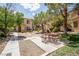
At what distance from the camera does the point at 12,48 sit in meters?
3.26

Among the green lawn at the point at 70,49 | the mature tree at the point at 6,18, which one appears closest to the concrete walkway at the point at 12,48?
the mature tree at the point at 6,18

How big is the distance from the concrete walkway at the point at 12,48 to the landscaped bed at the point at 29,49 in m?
0.07

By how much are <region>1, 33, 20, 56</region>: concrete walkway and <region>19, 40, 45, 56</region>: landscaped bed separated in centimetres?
7

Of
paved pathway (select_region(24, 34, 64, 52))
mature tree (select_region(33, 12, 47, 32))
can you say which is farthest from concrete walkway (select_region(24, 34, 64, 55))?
mature tree (select_region(33, 12, 47, 32))

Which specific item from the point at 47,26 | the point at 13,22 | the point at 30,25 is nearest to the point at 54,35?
the point at 47,26

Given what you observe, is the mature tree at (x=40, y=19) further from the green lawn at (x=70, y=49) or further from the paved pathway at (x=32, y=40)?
the green lawn at (x=70, y=49)

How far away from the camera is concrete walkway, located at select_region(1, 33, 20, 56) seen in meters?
3.20

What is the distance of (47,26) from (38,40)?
0.26 metres

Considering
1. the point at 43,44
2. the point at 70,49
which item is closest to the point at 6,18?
the point at 43,44

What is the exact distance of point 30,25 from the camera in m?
3.28

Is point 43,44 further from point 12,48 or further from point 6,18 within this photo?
point 6,18

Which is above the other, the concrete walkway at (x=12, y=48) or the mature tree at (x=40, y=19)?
the mature tree at (x=40, y=19)

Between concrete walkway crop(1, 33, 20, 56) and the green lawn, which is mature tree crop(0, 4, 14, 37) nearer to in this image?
concrete walkway crop(1, 33, 20, 56)

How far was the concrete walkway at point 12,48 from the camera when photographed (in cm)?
320
